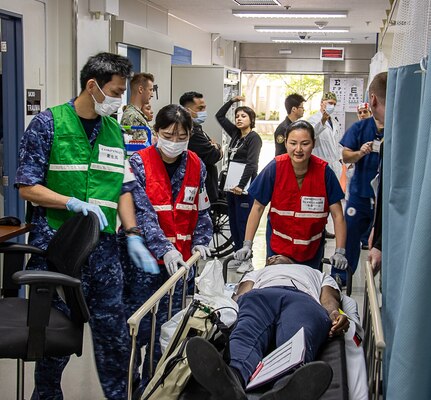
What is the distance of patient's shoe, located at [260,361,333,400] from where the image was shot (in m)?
1.87

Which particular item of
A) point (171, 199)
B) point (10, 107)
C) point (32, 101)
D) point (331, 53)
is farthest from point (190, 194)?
point (331, 53)

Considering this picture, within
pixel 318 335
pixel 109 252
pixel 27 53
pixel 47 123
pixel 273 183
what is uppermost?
pixel 27 53

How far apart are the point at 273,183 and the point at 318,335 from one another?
120cm

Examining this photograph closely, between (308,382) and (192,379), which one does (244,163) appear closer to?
(192,379)

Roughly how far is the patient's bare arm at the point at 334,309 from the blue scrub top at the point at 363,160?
1655 millimetres

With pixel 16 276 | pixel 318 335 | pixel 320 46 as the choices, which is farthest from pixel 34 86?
pixel 320 46

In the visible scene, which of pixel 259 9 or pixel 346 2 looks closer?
pixel 346 2

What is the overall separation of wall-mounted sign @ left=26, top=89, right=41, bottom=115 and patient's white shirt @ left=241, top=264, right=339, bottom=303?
2099 millimetres

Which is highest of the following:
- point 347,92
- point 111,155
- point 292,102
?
point 347,92

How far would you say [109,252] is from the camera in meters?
2.75

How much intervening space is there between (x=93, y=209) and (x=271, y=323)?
0.89 meters

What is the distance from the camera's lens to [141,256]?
271 cm

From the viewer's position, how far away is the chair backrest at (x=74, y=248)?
237 cm

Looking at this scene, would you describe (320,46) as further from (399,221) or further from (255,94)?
(399,221)
